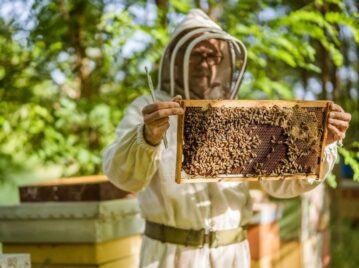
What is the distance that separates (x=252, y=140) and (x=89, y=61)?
9.15 feet

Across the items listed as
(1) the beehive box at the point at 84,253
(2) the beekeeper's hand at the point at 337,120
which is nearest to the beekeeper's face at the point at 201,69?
(2) the beekeeper's hand at the point at 337,120

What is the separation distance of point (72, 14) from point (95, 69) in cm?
53

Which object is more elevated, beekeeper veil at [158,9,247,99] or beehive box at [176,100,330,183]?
beekeeper veil at [158,9,247,99]

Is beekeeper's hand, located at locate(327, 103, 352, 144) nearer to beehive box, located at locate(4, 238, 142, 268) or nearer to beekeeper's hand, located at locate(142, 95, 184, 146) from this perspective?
beekeeper's hand, located at locate(142, 95, 184, 146)

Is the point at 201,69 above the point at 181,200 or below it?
above

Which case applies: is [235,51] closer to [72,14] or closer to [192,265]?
[192,265]

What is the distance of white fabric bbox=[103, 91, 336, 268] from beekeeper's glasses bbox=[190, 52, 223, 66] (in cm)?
34

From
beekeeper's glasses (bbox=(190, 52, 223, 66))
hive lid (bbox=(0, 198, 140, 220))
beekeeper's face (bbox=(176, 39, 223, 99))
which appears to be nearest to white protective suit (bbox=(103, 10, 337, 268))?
beekeeper's face (bbox=(176, 39, 223, 99))

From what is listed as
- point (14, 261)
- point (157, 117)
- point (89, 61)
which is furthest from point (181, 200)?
point (89, 61)

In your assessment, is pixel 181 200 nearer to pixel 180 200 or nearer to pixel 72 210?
pixel 180 200

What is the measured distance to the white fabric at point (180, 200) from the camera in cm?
249

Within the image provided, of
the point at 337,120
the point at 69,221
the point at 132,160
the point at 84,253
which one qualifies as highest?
the point at 337,120

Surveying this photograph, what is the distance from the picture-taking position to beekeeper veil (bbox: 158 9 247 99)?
2750mm

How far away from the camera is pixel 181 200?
8.37 ft
